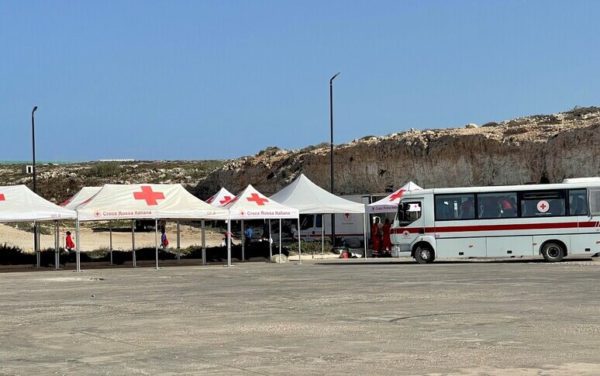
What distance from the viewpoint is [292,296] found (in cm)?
2181

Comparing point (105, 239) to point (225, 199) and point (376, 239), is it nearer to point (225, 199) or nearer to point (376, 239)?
point (225, 199)

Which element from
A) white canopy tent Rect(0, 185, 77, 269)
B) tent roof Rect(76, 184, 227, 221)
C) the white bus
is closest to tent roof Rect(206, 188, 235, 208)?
tent roof Rect(76, 184, 227, 221)

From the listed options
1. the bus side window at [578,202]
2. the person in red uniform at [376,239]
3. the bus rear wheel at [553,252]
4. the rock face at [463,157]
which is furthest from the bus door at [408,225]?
the rock face at [463,157]

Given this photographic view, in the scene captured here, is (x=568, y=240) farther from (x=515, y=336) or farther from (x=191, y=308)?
(x=515, y=336)

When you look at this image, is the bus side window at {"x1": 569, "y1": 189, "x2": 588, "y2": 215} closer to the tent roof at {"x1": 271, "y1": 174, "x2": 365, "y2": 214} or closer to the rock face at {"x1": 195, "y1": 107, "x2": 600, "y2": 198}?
the tent roof at {"x1": 271, "y1": 174, "x2": 365, "y2": 214}

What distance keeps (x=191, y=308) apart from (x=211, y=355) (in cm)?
698

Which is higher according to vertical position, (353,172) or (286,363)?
(353,172)

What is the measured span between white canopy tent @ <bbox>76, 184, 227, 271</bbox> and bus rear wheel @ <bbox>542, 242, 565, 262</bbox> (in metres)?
11.7

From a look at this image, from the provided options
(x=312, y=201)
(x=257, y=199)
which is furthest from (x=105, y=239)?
(x=257, y=199)

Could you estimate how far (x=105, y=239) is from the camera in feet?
199

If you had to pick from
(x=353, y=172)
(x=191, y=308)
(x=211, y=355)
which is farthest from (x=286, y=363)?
(x=353, y=172)

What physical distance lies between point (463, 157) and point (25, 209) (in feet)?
143

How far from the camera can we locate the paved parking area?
11.5 meters

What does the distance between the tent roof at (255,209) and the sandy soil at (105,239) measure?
593 inches
